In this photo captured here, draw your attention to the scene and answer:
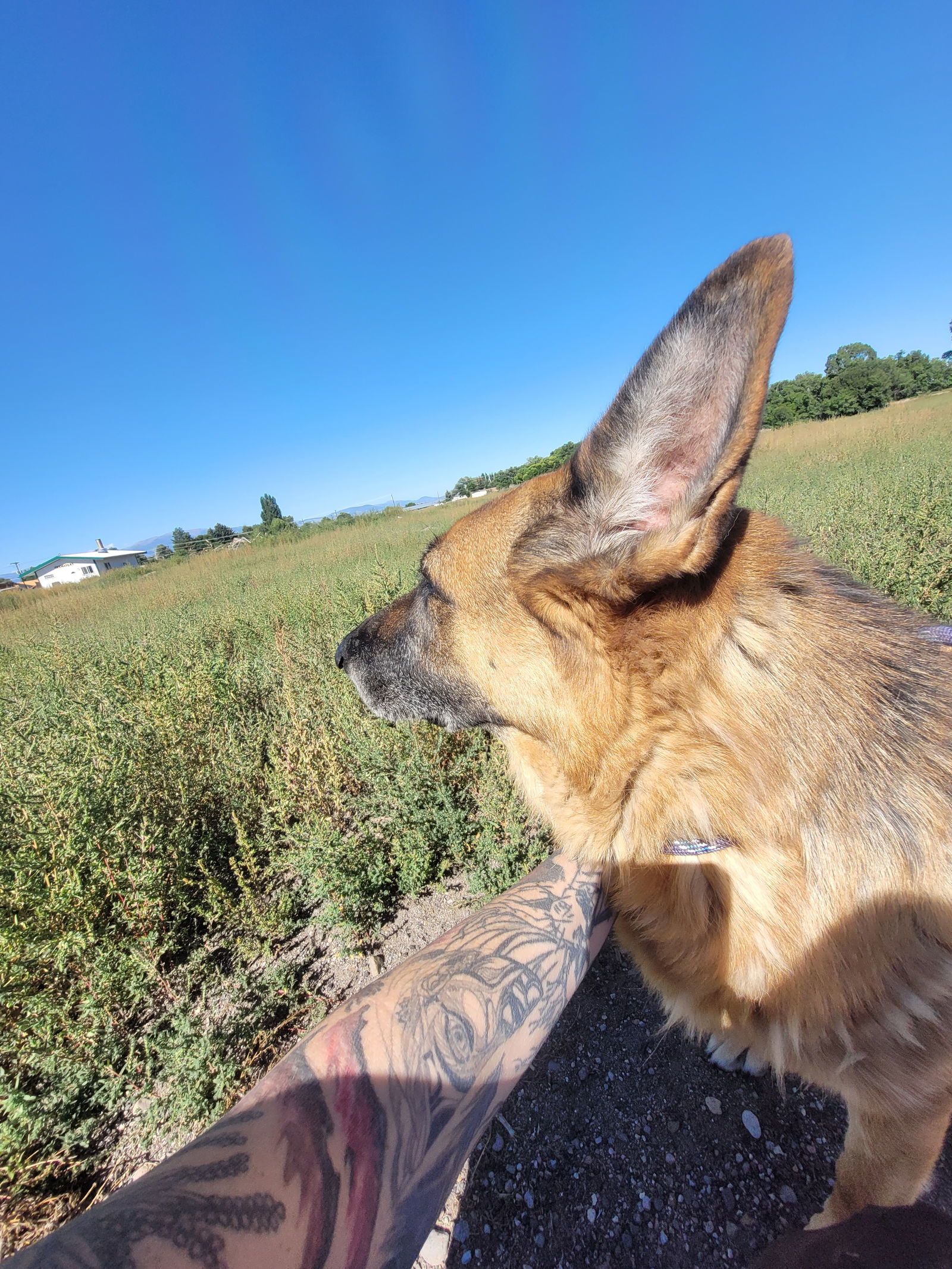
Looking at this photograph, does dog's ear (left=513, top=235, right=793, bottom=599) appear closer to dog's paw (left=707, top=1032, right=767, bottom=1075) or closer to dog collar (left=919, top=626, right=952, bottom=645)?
dog collar (left=919, top=626, right=952, bottom=645)

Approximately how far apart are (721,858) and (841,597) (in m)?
0.80

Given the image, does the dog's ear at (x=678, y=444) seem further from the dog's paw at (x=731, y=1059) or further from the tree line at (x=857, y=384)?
the tree line at (x=857, y=384)

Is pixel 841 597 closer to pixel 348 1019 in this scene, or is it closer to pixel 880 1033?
pixel 880 1033

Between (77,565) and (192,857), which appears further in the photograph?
(77,565)

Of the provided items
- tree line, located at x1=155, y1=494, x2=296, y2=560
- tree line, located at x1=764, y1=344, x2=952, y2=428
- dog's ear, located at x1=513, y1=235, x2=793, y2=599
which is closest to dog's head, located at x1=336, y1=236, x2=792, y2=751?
dog's ear, located at x1=513, y1=235, x2=793, y2=599

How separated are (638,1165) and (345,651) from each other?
238 cm

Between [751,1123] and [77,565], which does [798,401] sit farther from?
[77,565]

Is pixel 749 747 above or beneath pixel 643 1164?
above

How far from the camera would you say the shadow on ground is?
1533 millimetres

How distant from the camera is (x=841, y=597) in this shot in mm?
1315

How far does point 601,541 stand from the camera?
4.26 ft

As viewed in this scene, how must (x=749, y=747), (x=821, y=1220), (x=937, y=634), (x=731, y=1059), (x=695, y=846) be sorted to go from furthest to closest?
(x=731, y=1059), (x=937, y=634), (x=821, y=1220), (x=695, y=846), (x=749, y=747)

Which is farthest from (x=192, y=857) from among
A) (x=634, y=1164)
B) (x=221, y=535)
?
(x=221, y=535)

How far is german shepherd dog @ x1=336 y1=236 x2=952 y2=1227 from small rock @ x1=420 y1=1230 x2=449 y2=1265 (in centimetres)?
116
